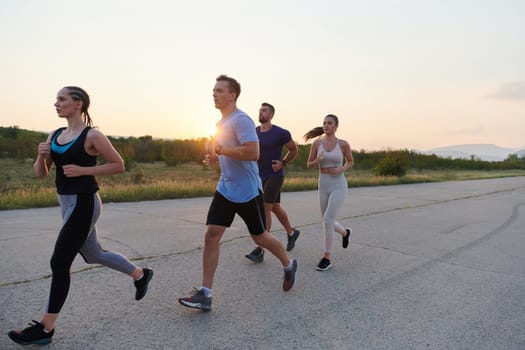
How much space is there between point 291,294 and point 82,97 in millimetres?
2605

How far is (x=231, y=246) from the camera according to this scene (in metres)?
6.03

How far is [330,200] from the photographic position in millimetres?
5141

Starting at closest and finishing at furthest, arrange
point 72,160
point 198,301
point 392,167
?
point 72,160 → point 198,301 → point 392,167

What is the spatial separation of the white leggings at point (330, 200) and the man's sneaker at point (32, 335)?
125 inches

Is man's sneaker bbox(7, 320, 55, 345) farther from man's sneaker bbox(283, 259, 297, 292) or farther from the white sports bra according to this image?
the white sports bra

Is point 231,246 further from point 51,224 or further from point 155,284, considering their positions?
point 51,224

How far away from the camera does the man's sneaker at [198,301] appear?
3.47 metres

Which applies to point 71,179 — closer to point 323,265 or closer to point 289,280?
point 289,280

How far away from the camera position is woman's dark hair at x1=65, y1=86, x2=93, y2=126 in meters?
3.03

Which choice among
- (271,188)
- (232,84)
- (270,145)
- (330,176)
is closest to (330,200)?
(330,176)

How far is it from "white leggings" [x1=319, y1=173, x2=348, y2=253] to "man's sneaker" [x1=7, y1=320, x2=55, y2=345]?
3173mm

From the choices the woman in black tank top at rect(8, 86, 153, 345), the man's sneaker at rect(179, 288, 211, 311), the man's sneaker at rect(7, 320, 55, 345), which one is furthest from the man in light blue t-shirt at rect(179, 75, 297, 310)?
the man's sneaker at rect(7, 320, 55, 345)

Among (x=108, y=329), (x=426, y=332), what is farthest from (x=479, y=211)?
(x=108, y=329)

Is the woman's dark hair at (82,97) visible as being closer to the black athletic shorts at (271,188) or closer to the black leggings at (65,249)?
the black leggings at (65,249)
